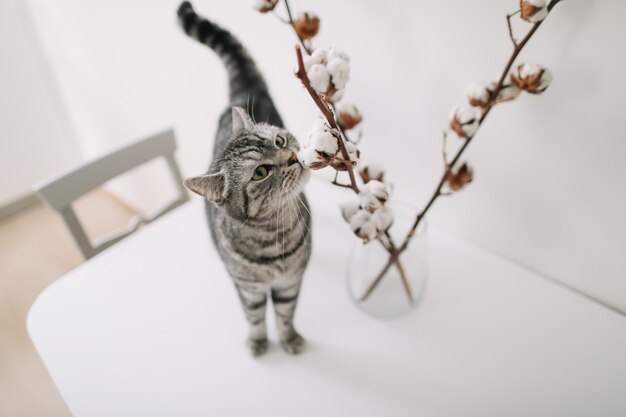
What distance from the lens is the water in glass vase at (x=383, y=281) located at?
2.41ft

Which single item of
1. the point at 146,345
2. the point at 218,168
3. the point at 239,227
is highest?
the point at 218,168

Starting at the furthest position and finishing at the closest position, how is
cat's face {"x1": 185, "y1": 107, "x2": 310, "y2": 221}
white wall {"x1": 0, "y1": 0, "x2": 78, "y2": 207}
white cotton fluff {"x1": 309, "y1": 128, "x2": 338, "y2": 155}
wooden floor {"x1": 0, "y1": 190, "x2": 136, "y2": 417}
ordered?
white wall {"x1": 0, "y1": 0, "x2": 78, "y2": 207}, wooden floor {"x1": 0, "y1": 190, "x2": 136, "y2": 417}, cat's face {"x1": 185, "y1": 107, "x2": 310, "y2": 221}, white cotton fluff {"x1": 309, "y1": 128, "x2": 338, "y2": 155}

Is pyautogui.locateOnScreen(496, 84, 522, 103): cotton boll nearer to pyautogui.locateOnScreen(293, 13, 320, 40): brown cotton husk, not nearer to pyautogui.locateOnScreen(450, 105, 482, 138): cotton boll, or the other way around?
pyautogui.locateOnScreen(450, 105, 482, 138): cotton boll

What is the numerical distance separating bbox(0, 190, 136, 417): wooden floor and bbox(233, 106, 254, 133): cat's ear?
1343mm

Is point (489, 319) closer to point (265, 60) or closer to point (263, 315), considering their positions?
point (263, 315)

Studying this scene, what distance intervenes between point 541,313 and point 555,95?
1.38 feet

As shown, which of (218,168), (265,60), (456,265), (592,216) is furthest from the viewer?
(265,60)

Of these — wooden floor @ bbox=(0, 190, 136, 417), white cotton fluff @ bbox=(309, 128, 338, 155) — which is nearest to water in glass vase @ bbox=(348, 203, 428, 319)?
white cotton fluff @ bbox=(309, 128, 338, 155)

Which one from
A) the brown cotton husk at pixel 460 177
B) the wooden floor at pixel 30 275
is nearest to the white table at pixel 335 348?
the brown cotton husk at pixel 460 177

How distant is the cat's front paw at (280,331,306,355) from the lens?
0.69 metres

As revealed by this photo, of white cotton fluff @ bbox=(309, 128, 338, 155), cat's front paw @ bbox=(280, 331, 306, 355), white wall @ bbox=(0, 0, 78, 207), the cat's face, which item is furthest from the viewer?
white wall @ bbox=(0, 0, 78, 207)

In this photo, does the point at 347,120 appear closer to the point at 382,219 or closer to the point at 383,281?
the point at 382,219

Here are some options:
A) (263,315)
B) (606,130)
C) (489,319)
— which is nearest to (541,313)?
(489,319)

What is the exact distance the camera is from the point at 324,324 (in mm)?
744
